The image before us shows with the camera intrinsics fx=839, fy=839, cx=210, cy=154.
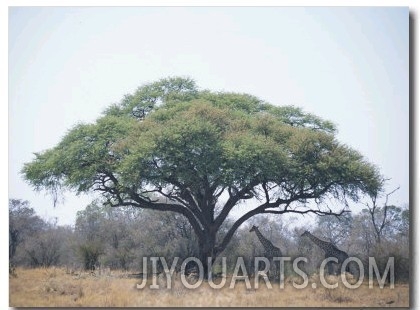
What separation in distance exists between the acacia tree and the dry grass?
1556 millimetres

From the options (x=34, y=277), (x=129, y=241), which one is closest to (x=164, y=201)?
(x=129, y=241)

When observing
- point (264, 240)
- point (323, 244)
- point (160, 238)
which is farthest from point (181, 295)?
point (323, 244)

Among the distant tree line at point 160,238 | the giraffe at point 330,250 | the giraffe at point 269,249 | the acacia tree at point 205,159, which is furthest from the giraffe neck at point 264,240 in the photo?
the giraffe at point 330,250

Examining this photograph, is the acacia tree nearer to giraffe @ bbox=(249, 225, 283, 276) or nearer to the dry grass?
giraffe @ bbox=(249, 225, 283, 276)

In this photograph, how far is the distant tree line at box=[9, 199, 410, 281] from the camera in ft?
54.2

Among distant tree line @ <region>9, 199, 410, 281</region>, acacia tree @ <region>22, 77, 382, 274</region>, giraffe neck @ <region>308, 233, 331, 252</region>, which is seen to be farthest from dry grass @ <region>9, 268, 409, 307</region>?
acacia tree @ <region>22, 77, 382, 274</region>

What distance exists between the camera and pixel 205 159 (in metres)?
17.2

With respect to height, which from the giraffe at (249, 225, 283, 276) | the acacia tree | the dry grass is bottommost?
the dry grass

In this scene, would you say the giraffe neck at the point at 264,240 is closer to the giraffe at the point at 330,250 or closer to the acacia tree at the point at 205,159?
the acacia tree at the point at 205,159

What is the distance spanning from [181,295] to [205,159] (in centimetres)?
284

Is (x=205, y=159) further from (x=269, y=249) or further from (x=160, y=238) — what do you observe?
(x=269, y=249)

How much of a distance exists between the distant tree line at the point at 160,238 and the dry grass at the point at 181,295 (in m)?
0.45

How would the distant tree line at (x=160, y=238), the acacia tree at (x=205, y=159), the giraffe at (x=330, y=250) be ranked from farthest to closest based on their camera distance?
the acacia tree at (x=205, y=159) → the giraffe at (x=330, y=250) → the distant tree line at (x=160, y=238)

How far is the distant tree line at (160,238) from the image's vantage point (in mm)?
16516
